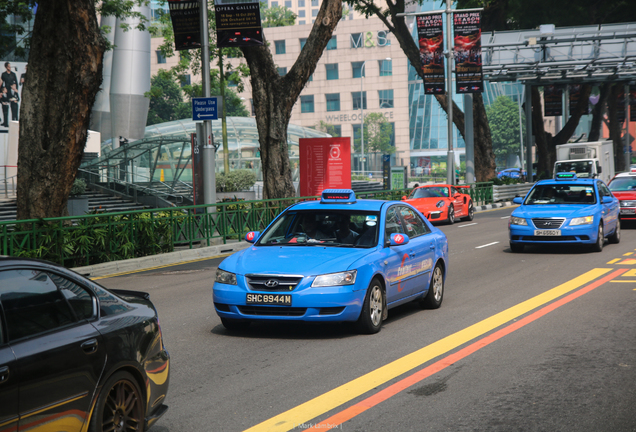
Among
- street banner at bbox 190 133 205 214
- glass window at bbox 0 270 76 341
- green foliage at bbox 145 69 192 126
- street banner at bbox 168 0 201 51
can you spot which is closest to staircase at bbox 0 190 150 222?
street banner at bbox 190 133 205 214

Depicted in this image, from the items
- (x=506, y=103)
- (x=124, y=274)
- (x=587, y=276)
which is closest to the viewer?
(x=587, y=276)

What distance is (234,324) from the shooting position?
8586mm

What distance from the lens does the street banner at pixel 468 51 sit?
1280 inches

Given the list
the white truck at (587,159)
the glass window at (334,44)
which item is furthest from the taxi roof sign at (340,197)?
the glass window at (334,44)

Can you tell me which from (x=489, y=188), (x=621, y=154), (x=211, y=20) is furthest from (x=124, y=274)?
(x=621, y=154)

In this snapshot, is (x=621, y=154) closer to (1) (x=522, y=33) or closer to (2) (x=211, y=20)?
(1) (x=522, y=33)

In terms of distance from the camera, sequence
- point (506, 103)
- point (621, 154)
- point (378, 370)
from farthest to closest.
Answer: point (506, 103)
point (621, 154)
point (378, 370)

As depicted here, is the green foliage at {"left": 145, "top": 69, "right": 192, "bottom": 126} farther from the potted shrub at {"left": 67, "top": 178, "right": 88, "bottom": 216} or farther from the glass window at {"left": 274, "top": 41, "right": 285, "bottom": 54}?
the potted shrub at {"left": 67, "top": 178, "right": 88, "bottom": 216}

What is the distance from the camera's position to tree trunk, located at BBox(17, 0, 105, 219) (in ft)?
54.2

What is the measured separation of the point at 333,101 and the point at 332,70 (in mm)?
4458

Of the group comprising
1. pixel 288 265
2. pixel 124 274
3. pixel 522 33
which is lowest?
pixel 124 274

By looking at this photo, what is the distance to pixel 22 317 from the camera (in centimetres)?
374

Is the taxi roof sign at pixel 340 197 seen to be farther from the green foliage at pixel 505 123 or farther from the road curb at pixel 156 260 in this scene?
the green foliage at pixel 505 123

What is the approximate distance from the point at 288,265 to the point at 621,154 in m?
60.3
